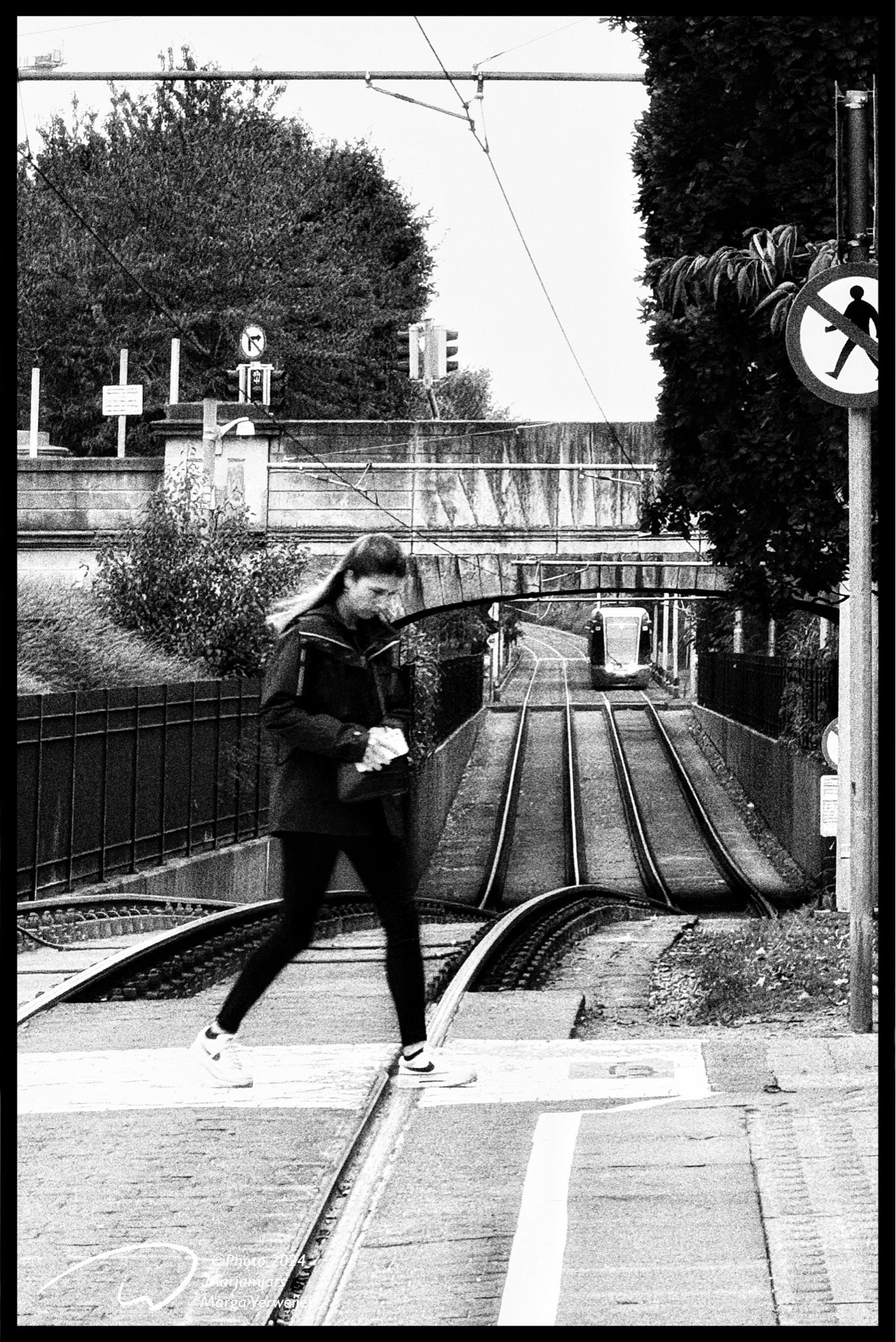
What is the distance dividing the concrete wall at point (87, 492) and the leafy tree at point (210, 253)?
2990 mm

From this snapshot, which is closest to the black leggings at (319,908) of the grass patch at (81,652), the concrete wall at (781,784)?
the grass patch at (81,652)

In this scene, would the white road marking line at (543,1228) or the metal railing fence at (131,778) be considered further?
the metal railing fence at (131,778)

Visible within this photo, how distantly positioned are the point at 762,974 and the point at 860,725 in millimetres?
2875

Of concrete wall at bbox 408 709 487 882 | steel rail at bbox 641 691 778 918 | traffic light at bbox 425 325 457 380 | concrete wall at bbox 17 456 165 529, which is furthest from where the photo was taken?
concrete wall at bbox 408 709 487 882

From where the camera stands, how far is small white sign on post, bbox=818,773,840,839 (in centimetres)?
1302

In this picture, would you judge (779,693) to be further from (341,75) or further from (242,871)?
(341,75)

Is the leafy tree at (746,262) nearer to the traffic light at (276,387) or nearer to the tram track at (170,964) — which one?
the tram track at (170,964)

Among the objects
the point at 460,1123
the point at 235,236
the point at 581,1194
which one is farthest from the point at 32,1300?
the point at 235,236

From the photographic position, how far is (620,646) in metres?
60.0

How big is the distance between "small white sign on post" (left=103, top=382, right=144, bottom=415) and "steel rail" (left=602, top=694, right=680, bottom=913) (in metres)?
8.69

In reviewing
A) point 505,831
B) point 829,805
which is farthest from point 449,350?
point 505,831

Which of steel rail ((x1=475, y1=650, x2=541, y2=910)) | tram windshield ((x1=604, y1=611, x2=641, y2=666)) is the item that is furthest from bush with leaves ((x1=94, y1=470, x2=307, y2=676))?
tram windshield ((x1=604, y1=611, x2=641, y2=666))

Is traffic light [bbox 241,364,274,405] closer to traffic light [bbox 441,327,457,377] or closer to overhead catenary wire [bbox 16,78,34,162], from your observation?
traffic light [bbox 441,327,457,377]

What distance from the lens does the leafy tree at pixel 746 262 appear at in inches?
375
